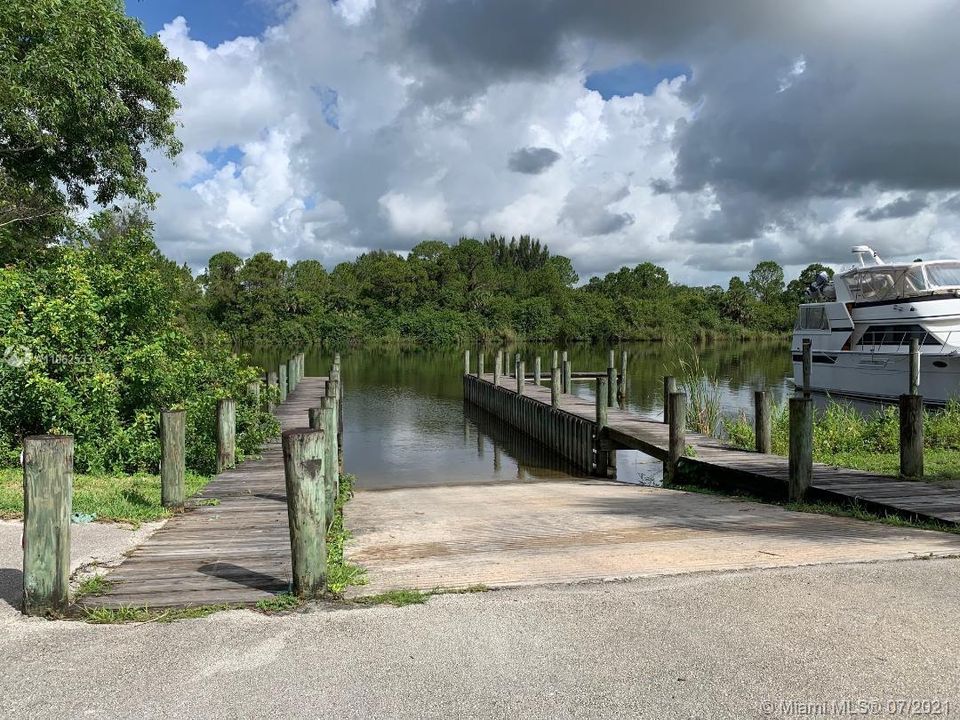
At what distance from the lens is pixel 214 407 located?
1236cm

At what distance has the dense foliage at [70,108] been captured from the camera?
1342 centimetres

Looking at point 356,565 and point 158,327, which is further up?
point 158,327

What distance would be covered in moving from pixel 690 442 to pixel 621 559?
8692 mm

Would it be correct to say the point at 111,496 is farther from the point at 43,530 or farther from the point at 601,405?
the point at 601,405

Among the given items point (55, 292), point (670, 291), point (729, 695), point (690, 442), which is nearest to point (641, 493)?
point (690, 442)

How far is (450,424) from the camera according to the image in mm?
28266

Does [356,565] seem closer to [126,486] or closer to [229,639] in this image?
[229,639]

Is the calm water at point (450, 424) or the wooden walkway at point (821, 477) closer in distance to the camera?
the wooden walkway at point (821, 477)

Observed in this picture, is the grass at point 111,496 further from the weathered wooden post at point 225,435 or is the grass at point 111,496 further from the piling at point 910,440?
the piling at point 910,440

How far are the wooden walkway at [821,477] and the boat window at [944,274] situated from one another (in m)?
13.4

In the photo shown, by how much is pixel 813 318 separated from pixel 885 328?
15.2 feet

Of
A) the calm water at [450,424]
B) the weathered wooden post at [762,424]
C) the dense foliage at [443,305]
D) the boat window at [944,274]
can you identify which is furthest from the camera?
the dense foliage at [443,305]

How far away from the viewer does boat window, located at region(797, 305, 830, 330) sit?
1163 inches

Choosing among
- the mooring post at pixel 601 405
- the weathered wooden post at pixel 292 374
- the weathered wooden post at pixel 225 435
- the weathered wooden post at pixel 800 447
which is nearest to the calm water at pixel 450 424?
the mooring post at pixel 601 405
